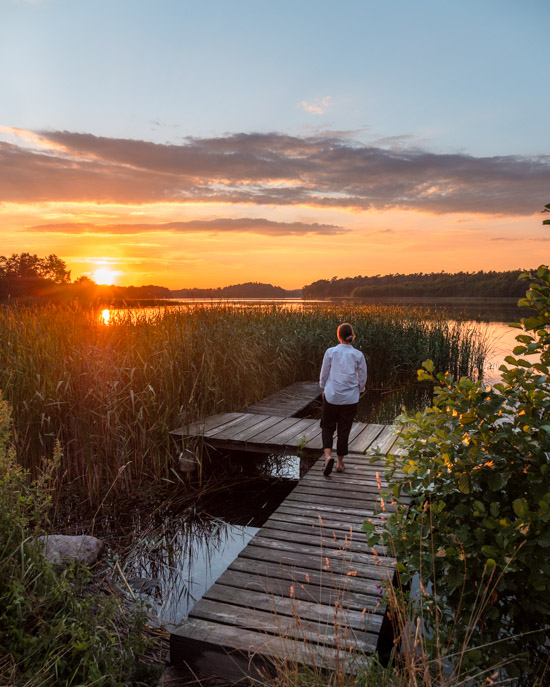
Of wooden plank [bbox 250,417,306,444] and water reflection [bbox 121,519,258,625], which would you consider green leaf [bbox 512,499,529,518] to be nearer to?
water reflection [bbox 121,519,258,625]

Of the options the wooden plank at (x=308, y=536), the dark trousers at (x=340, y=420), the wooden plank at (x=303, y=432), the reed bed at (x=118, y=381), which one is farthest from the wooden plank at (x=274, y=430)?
the wooden plank at (x=308, y=536)

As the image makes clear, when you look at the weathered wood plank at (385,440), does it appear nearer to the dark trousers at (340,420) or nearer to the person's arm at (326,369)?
the dark trousers at (340,420)

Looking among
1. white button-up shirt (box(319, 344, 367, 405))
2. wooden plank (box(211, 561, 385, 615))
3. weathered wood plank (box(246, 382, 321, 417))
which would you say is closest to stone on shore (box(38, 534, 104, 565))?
wooden plank (box(211, 561, 385, 615))

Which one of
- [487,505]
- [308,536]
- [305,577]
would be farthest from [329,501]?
[487,505]

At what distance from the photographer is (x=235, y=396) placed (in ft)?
29.4

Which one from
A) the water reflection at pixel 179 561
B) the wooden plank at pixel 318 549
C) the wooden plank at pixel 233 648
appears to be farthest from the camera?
the water reflection at pixel 179 561

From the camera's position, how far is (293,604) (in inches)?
81.4

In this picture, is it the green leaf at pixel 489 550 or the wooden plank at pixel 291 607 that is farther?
the wooden plank at pixel 291 607

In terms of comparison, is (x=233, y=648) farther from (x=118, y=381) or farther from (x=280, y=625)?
(x=118, y=381)

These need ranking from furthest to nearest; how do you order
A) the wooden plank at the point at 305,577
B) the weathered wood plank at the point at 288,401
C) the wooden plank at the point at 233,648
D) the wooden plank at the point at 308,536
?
the weathered wood plank at the point at 288,401
the wooden plank at the point at 308,536
the wooden plank at the point at 305,577
the wooden plank at the point at 233,648

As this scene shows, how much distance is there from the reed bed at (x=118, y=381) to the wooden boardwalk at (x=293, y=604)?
7.64 feet

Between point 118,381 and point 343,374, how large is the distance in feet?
9.17

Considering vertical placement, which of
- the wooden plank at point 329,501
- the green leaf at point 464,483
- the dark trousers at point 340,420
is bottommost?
the wooden plank at point 329,501

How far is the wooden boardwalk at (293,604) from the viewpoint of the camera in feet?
8.75
